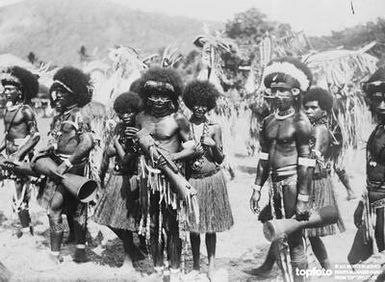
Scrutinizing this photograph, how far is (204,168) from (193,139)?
0.27 metres

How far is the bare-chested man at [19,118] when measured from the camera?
15.6 feet

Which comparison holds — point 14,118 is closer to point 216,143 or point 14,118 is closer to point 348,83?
point 216,143

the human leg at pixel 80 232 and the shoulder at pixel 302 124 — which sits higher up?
the shoulder at pixel 302 124

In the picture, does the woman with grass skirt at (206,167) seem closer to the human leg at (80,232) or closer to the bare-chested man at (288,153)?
the bare-chested man at (288,153)

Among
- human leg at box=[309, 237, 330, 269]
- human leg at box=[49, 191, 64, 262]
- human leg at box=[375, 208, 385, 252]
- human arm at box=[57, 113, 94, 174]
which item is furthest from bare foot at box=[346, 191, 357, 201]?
human leg at box=[49, 191, 64, 262]

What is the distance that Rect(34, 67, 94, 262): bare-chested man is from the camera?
446 centimetres

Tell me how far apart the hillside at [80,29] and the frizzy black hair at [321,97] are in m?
1.22

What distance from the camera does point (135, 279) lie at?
436 centimetres

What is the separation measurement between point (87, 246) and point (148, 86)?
1877 millimetres

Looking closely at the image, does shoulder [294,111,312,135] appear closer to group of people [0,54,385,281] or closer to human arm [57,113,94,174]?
group of people [0,54,385,281]

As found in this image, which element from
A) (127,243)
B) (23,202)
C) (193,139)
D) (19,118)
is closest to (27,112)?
(19,118)

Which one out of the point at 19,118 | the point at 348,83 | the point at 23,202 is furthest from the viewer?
the point at 23,202

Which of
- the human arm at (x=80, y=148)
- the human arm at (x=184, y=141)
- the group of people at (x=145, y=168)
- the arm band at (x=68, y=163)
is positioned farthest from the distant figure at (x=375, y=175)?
the arm band at (x=68, y=163)

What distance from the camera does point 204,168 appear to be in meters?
4.08
